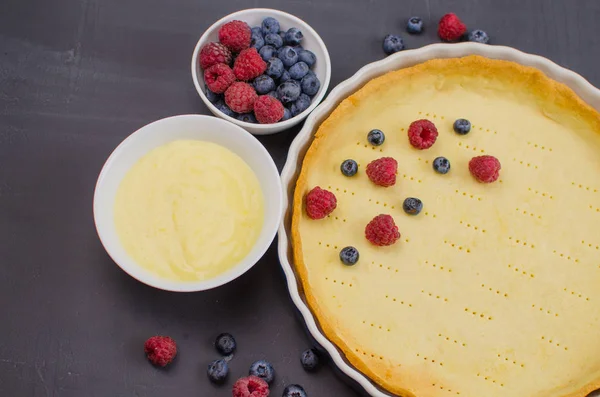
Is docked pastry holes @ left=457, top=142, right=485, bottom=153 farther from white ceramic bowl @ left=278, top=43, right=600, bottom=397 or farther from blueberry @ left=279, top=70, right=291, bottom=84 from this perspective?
blueberry @ left=279, top=70, right=291, bottom=84

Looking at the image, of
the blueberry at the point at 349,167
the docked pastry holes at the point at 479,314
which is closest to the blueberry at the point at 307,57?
the blueberry at the point at 349,167

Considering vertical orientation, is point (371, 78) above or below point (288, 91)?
above

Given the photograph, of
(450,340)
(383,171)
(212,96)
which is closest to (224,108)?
(212,96)

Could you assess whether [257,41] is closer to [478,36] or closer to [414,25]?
[414,25]

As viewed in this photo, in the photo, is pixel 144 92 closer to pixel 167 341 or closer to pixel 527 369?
pixel 167 341

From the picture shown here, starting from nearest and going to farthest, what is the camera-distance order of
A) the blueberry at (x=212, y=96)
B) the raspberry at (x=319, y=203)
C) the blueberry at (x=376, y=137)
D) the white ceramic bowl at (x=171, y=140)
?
the white ceramic bowl at (x=171, y=140), the raspberry at (x=319, y=203), the blueberry at (x=376, y=137), the blueberry at (x=212, y=96)

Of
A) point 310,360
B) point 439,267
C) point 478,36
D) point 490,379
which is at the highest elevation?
point 478,36

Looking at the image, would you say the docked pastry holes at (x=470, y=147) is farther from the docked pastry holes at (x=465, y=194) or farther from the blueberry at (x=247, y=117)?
the blueberry at (x=247, y=117)

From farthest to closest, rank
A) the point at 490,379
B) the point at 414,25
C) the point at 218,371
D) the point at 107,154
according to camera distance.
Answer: the point at 414,25 → the point at 107,154 → the point at 218,371 → the point at 490,379
